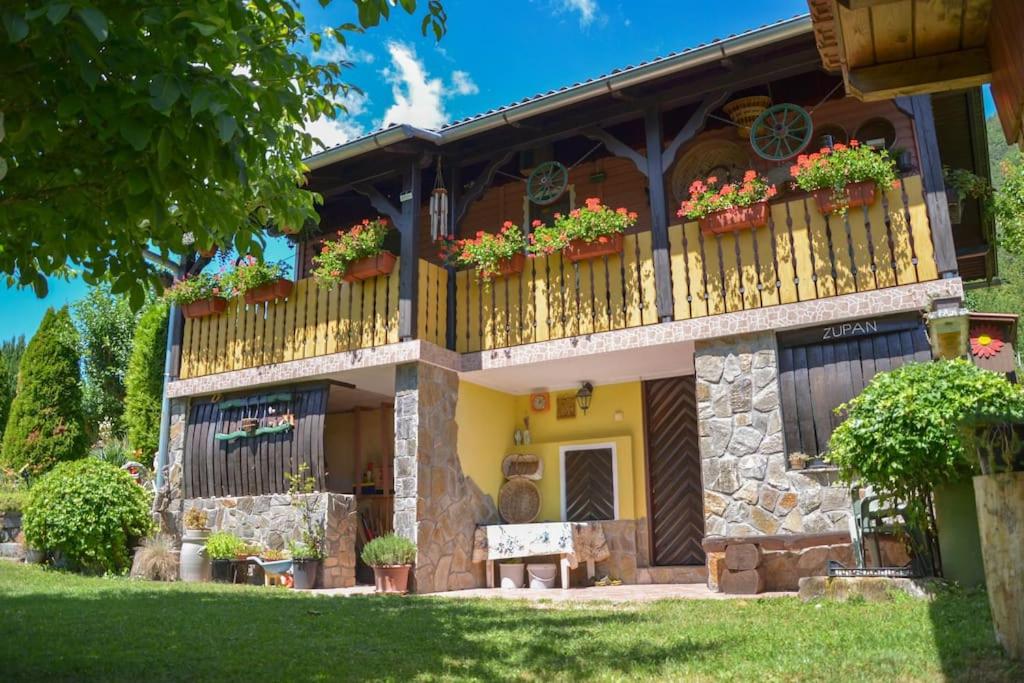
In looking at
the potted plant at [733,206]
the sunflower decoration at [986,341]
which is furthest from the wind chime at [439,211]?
the sunflower decoration at [986,341]

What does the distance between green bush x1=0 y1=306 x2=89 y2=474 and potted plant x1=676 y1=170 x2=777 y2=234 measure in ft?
44.9

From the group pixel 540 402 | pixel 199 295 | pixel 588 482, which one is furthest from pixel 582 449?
pixel 199 295

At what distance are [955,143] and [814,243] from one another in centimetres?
419

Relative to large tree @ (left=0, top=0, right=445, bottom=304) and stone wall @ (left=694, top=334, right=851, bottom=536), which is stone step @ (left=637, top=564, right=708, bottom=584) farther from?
large tree @ (left=0, top=0, right=445, bottom=304)

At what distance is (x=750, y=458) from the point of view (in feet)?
25.7

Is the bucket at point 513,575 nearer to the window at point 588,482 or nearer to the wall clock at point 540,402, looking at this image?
the window at point 588,482

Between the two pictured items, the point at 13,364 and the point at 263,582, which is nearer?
the point at 263,582

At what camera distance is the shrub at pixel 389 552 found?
871cm

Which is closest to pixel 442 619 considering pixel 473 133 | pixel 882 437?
pixel 882 437

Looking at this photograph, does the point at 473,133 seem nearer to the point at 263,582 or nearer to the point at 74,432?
the point at 263,582

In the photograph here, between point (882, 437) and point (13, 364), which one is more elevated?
point (13, 364)

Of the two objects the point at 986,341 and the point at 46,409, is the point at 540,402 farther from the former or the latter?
the point at 46,409

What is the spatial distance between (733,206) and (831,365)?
1802 mm

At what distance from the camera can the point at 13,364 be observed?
2366 centimetres
